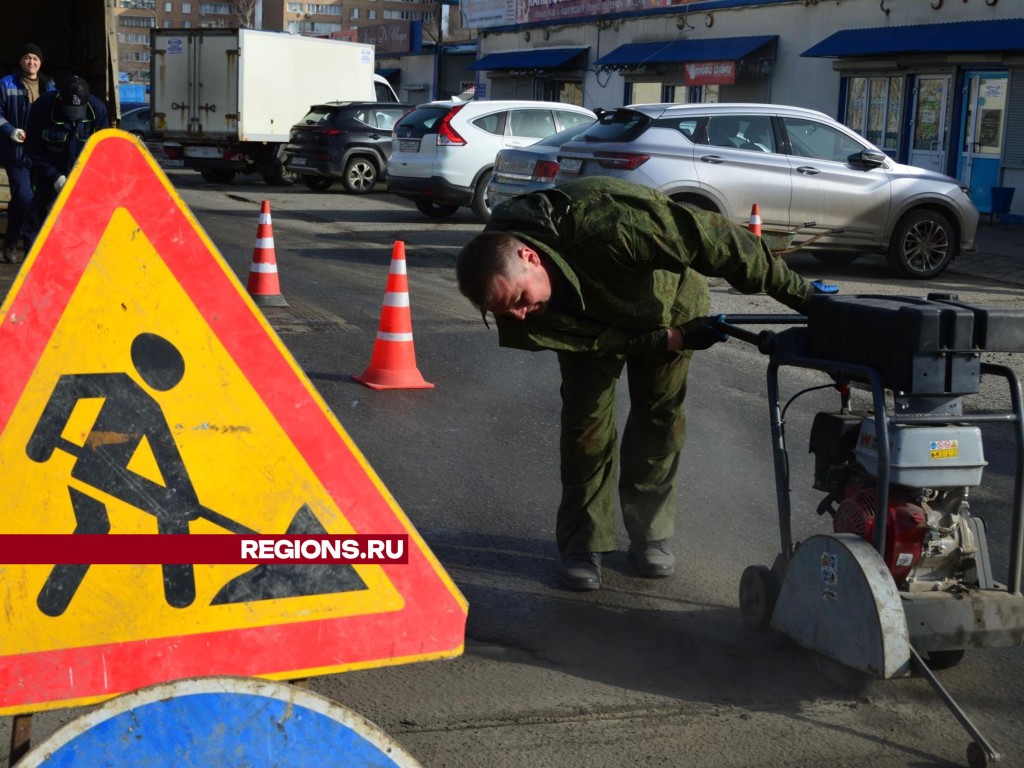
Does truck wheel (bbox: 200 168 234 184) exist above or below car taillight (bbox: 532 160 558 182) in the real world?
below

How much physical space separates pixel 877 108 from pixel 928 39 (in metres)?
2.75

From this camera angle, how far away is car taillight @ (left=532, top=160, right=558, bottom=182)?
1409cm

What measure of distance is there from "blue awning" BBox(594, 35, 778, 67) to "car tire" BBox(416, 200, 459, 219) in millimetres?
10662

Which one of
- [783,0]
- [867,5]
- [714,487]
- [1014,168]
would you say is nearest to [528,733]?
[714,487]

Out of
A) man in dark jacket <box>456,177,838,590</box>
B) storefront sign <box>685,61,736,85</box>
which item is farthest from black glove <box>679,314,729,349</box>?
storefront sign <box>685,61,736,85</box>

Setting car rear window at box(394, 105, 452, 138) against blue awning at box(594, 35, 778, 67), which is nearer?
car rear window at box(394, 105, 452, 138)

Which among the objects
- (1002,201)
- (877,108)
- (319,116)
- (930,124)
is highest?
(877,108)

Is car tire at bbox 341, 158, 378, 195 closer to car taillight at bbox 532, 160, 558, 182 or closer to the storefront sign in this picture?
the storefront sign

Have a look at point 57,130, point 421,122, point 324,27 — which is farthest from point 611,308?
point 324,27

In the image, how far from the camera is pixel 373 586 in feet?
7.75

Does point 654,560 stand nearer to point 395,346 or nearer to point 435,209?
point 395,346

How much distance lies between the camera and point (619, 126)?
1363cm

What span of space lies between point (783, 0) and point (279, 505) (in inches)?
1067

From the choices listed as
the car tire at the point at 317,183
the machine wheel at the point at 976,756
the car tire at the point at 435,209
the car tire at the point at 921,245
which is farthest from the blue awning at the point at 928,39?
the machine wheel at the point at 976,756
